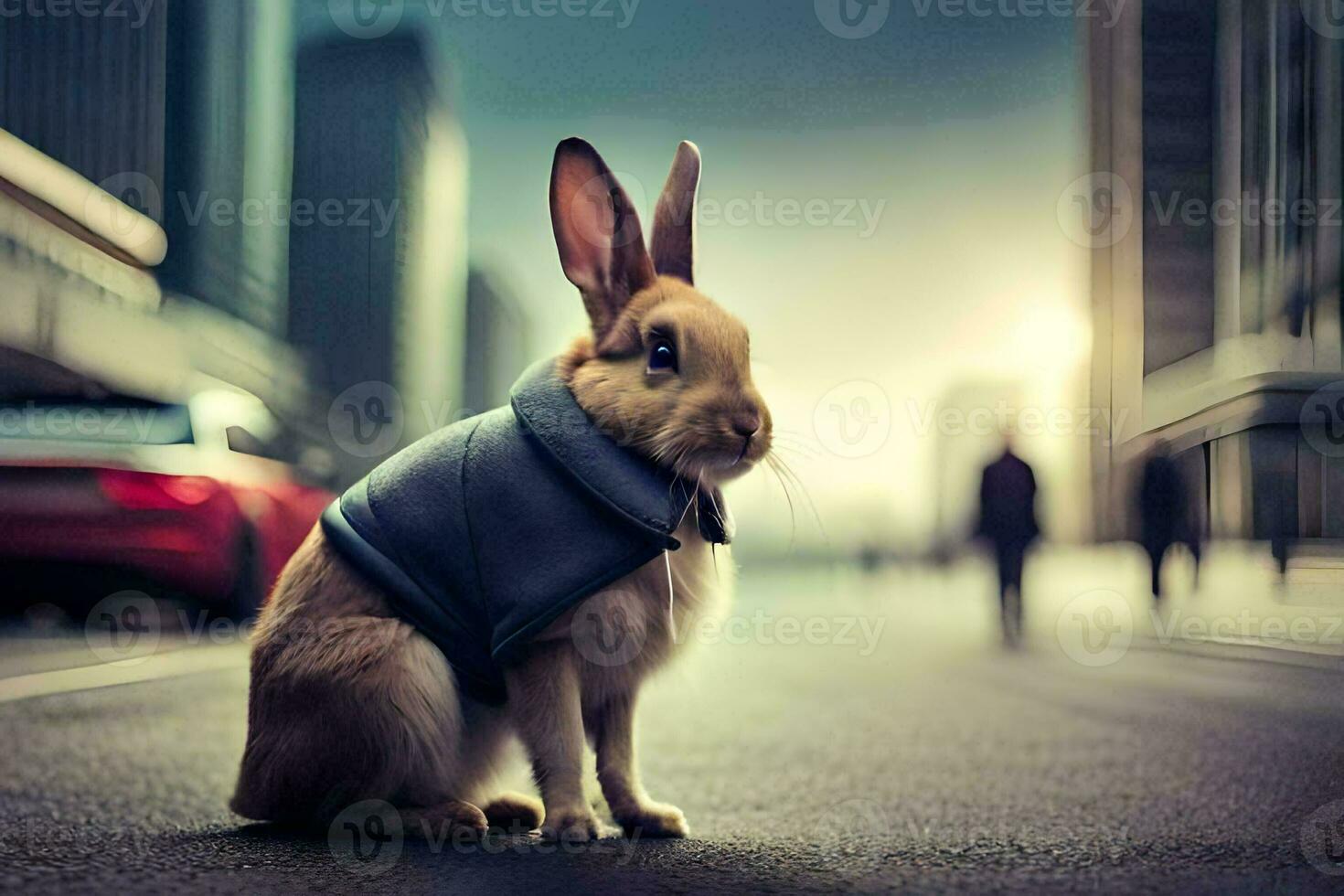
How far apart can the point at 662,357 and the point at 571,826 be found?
0.94 m

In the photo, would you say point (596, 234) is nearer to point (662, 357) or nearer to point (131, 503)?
point (662, 357)

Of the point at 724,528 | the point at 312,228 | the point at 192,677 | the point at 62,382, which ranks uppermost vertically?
the point at 312,228

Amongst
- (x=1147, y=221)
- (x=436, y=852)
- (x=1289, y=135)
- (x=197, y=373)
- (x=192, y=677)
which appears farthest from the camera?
(x=1289, y=135)

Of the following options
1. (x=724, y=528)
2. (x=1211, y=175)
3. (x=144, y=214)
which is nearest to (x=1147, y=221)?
(x=1211, y=175)

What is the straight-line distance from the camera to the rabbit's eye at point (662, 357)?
A: 2119mm

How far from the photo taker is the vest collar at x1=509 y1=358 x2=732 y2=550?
6.82ft

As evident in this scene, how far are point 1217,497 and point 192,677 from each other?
7.61 metres

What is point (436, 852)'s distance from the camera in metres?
2.10

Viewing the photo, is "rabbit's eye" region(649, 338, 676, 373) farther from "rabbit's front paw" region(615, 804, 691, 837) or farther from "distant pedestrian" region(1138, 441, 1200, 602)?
"distant pedestrian" region(1138, 441, 1200, 602)

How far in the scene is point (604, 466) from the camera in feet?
6.89

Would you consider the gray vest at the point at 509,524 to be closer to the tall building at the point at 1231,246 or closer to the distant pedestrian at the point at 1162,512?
the tall building at the point at 1231,246

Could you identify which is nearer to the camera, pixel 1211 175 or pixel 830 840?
pixel 830 840

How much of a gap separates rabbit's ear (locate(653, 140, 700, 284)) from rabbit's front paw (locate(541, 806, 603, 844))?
1120 mm

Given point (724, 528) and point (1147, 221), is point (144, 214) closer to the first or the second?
point (724, 528)
